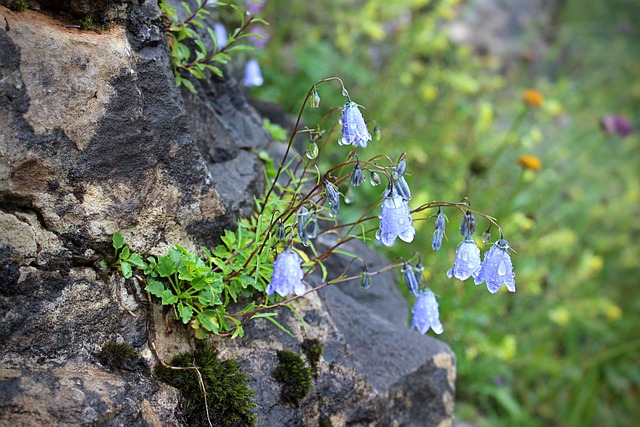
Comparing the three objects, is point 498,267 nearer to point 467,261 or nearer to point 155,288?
point 467,261

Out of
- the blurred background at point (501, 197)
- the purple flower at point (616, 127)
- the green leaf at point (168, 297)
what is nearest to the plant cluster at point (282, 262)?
the green leaf at point (168, 297)

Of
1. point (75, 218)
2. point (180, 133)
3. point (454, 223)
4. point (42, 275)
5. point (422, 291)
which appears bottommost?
point (454, 223)

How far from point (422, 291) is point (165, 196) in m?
1.16

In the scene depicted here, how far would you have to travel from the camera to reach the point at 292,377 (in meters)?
2.39

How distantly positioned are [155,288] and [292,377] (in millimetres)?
701

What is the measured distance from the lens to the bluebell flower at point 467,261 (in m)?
2.21

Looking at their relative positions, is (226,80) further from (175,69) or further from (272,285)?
(272,285)

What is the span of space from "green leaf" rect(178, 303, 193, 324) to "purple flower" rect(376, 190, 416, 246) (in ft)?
2.64

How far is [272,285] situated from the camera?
6.81ft

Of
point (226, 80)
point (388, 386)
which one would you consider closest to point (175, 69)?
point (226, 80)

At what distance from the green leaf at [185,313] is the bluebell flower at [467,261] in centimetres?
106

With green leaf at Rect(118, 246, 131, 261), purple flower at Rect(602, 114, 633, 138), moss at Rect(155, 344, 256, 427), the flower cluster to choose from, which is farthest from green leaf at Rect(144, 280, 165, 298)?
purple flower at Rect(602, 114, 633, 138)

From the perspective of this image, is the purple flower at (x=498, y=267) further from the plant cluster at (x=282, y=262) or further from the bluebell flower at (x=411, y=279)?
the bluebell flower at (x=411, y=279)

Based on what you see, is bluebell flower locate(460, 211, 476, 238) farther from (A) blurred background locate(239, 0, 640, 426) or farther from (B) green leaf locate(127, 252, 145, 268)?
(A) blurred background locate(239, 0, 640, 426)
